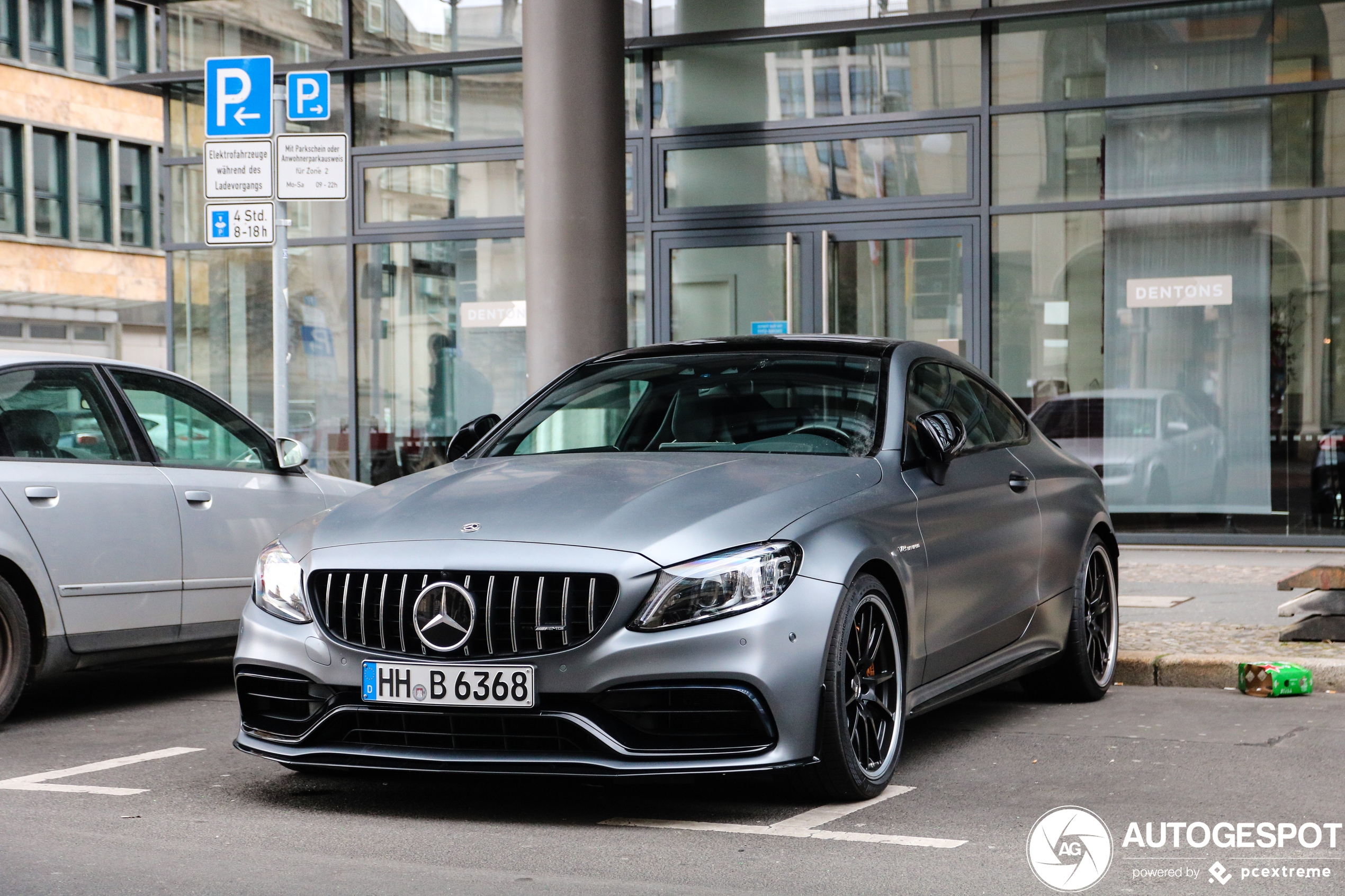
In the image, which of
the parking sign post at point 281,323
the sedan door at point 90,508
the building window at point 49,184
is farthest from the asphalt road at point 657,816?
the building window at point 49,184

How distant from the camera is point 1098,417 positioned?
13.4 m

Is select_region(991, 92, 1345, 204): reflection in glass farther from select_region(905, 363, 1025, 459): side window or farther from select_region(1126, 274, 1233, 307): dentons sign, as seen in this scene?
select_region(905, 363, 1025, 459): side window

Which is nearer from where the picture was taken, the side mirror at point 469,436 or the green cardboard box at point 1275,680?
the side mirror at point 469,436

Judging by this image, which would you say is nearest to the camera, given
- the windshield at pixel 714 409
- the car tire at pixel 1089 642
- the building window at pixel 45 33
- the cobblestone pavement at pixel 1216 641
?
the windshield at pixel 714 409

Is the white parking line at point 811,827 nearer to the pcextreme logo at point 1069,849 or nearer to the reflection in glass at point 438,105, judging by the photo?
the pcextreme logo at point 1069,849

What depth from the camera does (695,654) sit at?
182 inches

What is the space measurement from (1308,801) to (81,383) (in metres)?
5.15

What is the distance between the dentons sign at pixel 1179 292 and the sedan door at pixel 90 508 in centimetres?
861

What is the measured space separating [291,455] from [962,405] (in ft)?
10.7

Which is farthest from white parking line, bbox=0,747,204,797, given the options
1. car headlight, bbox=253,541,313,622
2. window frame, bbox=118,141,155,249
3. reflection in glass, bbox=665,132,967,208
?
window frame, bbox=118,141,155,249

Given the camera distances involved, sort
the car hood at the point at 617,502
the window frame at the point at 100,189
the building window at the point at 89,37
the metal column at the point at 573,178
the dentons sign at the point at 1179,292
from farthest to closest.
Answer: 1. the window frame at the point at 100,189
2. the building window at the point at 89,37
3. the dentons sign at the point at 1179,292
4. the metal column at the point at 573,178
5. the car hood at the point at 617,502

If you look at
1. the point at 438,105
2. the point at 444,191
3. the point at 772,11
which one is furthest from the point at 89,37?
the point at 772,11

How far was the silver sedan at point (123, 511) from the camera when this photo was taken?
6.63 m

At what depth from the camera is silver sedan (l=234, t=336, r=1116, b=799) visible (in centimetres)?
466
